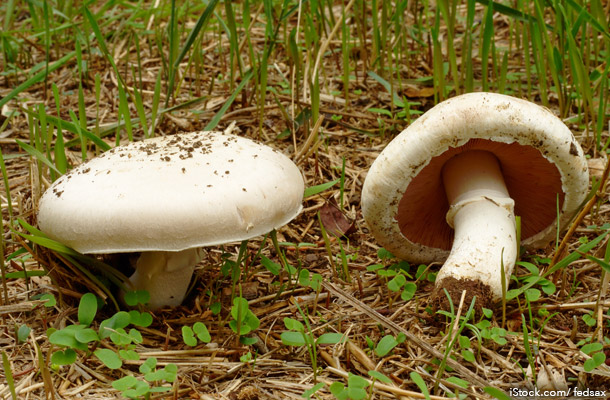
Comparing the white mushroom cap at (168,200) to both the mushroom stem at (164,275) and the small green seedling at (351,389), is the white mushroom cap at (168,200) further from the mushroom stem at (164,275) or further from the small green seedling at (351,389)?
the small green seedling at (351,389)

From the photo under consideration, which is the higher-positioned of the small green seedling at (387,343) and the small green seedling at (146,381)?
the small green seedling at (146,381)

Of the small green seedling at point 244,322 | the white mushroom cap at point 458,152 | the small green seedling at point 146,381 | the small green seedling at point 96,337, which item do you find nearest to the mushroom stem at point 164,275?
the small green seedling at point 96,337


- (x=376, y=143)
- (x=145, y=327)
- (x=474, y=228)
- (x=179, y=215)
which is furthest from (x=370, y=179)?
(x=376, y=143)

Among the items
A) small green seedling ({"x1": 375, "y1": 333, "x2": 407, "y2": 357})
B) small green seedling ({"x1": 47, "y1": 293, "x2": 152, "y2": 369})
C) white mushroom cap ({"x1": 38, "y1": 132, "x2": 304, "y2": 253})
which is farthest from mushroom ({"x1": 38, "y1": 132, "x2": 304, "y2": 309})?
small green seedling ({"x1": 375, "y1": 333, "x2": 407, "y2": 357})

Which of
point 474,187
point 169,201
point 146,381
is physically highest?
point 169,201

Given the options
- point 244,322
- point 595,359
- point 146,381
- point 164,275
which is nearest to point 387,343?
point 244,322

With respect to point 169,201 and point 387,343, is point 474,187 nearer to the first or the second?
point 387,343

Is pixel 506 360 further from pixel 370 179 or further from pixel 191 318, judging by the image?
pixel 191 318
